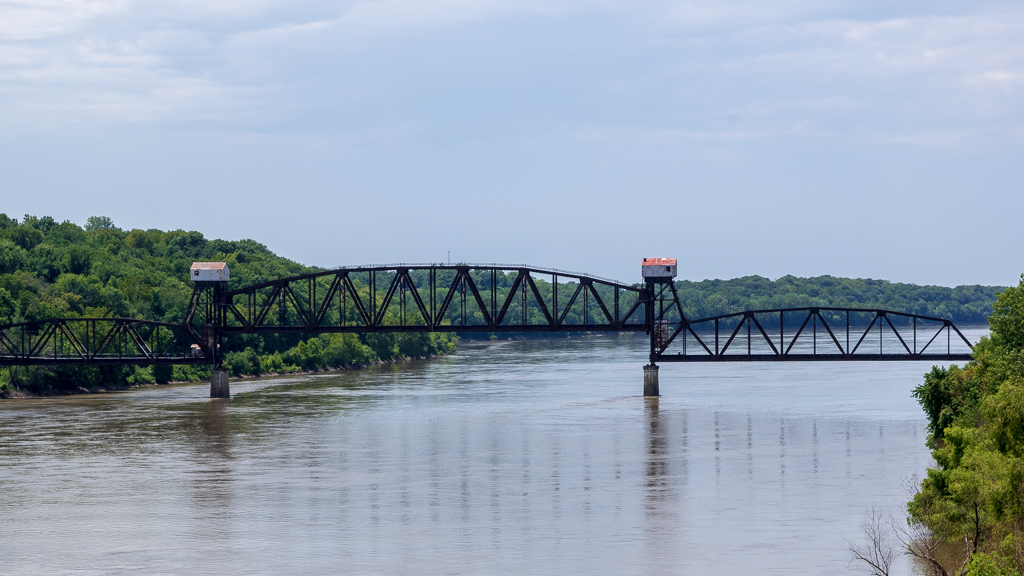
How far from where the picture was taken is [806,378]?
133625 mm

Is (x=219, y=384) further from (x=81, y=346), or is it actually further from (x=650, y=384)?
(x=650, y=384)

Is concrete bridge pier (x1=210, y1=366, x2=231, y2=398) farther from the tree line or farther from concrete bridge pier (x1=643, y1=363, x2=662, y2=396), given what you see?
the tree line

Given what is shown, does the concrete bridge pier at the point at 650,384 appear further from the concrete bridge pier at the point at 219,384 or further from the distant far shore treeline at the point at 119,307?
the distant far shore treeline at the point at 119,307

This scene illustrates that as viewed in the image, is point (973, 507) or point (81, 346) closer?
point (973, 507)

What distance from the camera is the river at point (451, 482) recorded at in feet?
130

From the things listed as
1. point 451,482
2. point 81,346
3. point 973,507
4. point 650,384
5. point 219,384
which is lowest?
point 451,482

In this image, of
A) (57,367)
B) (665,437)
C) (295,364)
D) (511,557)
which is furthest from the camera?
(295,364)

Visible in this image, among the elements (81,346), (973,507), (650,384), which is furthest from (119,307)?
(973,507)

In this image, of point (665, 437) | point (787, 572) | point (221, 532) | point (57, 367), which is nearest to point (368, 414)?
point (665, 437)

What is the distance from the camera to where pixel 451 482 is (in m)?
56.0

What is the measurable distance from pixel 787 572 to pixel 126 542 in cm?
2297

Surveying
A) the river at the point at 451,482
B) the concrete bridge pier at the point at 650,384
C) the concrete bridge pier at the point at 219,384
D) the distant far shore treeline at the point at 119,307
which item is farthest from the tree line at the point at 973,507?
the distant far shore treeline at the point at 119,307

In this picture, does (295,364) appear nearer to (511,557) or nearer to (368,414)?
(368,414)

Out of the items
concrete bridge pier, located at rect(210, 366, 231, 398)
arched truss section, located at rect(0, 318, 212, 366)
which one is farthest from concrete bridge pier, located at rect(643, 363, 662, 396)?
arched truss section, located at rect(0, 318, 212, 366)
